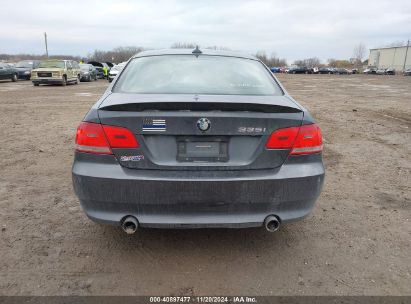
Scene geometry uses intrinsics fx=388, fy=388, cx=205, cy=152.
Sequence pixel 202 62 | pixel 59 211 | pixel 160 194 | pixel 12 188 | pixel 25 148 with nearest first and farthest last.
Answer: pixel 160 194 < pixel 202 62 < pixel 59 211 < pixel 12 188 < pixel 25 148

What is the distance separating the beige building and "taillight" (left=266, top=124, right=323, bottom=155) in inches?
4749

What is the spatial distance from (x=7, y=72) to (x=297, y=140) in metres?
30.1

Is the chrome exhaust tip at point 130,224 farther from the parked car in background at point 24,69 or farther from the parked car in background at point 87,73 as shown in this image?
the parked car in background at point 24,69

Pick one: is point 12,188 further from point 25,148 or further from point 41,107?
point 41,107

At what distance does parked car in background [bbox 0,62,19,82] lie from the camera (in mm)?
27841

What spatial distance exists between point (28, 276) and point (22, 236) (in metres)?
0.74

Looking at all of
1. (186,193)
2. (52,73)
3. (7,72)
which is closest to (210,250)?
(186,193)

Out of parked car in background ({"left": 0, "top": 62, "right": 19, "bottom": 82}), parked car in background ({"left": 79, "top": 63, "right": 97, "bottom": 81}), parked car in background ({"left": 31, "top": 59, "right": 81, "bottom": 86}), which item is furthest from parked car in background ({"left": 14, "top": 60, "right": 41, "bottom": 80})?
parked car in background ({"left": 31, "top": 59, "right": 81, "bottom": 86})

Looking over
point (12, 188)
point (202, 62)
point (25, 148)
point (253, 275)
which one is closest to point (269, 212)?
point (253, 275)

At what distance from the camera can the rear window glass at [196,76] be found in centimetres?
335

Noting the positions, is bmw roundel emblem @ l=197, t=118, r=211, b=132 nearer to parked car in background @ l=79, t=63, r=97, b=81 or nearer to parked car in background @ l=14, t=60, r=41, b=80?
parked car in background @ l=79, t=63, r=97, b=81

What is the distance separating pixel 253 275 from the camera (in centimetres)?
299

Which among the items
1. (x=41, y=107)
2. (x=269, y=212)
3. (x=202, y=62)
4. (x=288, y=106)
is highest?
(x=202, y=62)

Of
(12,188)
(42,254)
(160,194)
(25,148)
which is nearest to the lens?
(160,194)
